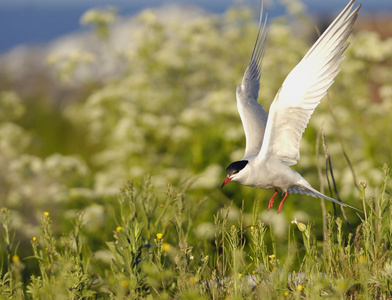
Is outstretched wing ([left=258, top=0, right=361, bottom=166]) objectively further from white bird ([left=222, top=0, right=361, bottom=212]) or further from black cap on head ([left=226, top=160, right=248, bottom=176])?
black cap on head ([left=226, top=160, right=248, bottom=176])

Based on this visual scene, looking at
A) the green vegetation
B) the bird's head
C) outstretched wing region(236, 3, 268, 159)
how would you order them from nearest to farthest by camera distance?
the bird's head → outstretched wing region(236, 3, 268, 159) → the green vegetation

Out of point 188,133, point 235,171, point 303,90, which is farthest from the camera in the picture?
point 188,133

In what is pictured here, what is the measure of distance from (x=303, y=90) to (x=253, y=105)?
74 cm

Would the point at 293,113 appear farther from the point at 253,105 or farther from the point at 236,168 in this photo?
the point at 253,105

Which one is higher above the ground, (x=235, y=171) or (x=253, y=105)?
(x=253, y=105)

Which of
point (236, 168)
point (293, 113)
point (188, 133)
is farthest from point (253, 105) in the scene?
point (188, 133)

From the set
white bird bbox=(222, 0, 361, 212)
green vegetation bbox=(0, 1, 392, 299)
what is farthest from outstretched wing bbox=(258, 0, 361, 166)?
green vegetation bbox=(0, 1, 392, 299)

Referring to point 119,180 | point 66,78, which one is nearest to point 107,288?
point 119,180

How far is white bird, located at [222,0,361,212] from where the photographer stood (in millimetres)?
1960

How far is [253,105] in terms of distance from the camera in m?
2.81

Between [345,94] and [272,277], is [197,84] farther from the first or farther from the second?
[272,277]

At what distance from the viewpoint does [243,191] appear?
204 inches

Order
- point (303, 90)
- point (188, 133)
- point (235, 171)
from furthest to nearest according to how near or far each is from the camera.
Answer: point (188, 133) → point (303, 90) → point (235, 171)

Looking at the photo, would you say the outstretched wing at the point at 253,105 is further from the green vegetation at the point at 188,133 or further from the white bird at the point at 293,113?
the green vegetation at the point at 188,133
